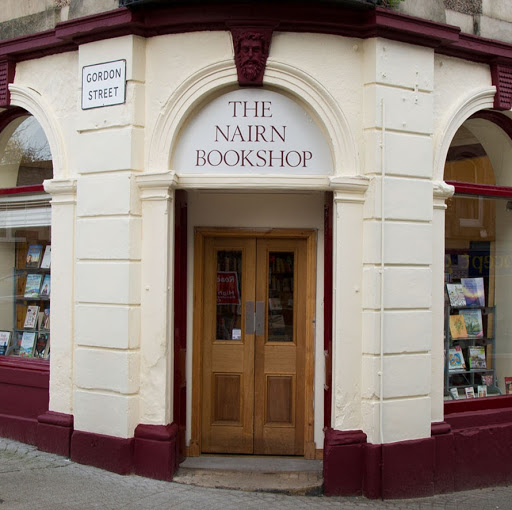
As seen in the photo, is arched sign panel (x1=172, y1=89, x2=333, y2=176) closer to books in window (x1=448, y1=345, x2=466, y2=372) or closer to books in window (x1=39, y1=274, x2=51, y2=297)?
books in window (x1=39, y1=274, x2=51, y2=297)

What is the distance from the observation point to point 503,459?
7113 millimetres

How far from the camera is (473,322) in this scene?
7715 millimetres

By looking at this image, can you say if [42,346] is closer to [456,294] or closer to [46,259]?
[46,259]

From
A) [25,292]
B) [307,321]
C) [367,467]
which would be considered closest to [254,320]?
[307,321]

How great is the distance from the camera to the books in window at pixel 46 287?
313 inches

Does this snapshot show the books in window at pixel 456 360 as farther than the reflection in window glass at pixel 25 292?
No

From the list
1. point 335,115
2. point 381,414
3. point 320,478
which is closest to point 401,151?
point 335,115

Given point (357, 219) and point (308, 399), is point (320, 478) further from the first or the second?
point (357, 219)

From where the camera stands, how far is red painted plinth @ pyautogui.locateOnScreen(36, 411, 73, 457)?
701 centimetres

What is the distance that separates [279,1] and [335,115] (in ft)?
3.87

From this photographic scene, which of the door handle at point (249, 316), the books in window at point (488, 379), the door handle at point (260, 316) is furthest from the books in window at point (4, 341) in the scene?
the books in window at point (488, 379)

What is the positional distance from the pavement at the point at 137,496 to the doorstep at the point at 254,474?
Answer: 0.33ft

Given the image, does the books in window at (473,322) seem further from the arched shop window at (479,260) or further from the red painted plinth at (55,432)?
the red painted plinth at (55,432)

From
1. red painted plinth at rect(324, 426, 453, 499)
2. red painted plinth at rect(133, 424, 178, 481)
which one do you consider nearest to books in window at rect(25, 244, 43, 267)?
red painted plinth at rect(133, 424, 178, 481)
